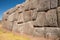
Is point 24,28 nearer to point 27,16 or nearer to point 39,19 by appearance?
point 27,16

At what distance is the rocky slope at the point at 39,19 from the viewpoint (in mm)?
14562

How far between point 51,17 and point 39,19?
1.81 m

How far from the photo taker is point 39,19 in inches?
632

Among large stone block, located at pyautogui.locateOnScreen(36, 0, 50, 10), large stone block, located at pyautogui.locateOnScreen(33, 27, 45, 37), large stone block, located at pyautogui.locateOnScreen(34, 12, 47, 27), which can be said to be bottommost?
large stone block, located at pyautogui.locateOnScreen(33, 27, 45, 37)

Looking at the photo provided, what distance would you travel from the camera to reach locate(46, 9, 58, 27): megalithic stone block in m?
14.6

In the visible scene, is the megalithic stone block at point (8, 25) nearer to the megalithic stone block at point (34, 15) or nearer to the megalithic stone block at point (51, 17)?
the megalithic stone block at point (34, 15)

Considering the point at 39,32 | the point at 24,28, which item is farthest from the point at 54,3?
the point at 24,28

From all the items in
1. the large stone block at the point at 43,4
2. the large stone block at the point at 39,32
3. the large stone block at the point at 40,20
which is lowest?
the large stone block at the point at 39,32

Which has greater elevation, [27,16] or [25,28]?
[27,16]

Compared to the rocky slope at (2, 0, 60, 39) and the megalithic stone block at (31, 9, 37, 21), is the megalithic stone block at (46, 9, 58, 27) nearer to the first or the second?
the rocky slope at (2, 0, 60, 39)

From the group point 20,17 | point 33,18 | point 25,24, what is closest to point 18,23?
point 20,17

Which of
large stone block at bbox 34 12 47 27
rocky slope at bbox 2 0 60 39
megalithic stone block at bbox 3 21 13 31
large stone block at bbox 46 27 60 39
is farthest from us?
megalithic stone block at bbox 3 21 13 31

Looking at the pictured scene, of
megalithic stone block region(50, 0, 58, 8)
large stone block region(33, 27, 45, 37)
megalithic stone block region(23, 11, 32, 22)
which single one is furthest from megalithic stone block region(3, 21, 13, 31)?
megalithic stone block region(50, 0, 58, 8)

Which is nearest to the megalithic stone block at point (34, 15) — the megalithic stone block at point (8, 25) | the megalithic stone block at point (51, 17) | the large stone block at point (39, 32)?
the large stone block at point (39, 32)
